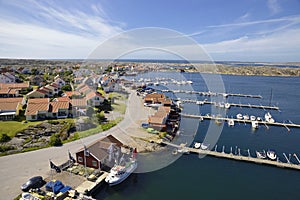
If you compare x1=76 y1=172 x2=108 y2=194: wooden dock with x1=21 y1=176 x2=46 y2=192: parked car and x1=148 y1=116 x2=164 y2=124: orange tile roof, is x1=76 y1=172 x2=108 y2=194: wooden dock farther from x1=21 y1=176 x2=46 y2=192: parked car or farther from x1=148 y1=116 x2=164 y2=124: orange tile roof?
x1=148 y1=116 x2=164 y2=124: orange tile roof

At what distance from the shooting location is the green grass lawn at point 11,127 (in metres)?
10.2

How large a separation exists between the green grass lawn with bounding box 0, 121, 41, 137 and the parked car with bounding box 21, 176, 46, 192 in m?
4.88

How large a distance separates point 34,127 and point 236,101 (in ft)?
69.3

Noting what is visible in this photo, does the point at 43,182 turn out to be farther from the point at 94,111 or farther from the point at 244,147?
the point at 244,147

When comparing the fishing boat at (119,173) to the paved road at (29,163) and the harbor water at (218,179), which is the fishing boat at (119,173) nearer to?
the harbor water at (218,179)

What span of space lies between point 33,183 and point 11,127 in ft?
20.6

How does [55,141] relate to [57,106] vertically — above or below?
below

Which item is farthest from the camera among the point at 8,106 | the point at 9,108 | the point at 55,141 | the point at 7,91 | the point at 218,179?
the point at 7,91

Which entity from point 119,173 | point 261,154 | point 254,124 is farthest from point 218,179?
point 254,124

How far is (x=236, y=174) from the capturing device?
8.22 m

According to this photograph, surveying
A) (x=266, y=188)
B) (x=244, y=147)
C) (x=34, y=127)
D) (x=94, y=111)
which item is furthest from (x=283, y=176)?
(x=34, y=127)

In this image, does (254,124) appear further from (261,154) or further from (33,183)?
(33,183)

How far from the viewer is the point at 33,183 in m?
6.14

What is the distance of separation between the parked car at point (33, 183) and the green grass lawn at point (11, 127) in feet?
16.0
